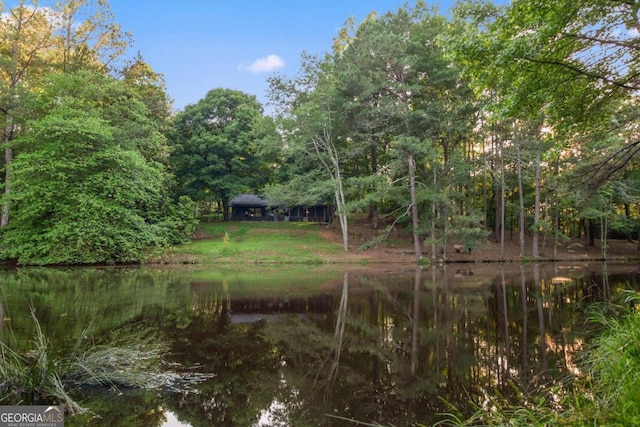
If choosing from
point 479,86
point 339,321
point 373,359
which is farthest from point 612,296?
point 373,359

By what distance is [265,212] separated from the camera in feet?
144

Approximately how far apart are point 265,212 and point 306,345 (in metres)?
37.9

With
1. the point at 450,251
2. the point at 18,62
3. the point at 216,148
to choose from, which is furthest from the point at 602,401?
the point at 216,148

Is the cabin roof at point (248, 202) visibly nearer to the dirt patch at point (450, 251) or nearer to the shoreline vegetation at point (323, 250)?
the shoreline vegetation at point (323, 250)

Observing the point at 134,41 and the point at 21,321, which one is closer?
the point at 21,321

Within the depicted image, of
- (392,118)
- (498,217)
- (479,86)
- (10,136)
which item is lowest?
(498,217)

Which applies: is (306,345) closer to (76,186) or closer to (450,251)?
(76,186)

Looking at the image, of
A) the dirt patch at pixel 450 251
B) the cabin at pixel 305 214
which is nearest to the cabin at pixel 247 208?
the cabin at pixel 305 214

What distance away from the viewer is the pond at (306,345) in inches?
164

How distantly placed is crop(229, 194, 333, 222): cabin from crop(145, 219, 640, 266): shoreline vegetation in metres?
6.23

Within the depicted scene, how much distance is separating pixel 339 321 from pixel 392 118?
20324 mm

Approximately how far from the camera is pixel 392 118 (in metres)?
26.1

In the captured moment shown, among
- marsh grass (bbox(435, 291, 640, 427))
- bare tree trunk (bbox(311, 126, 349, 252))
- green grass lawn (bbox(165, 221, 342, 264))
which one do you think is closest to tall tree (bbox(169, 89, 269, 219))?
green grass lawn (bbox(165, 221, 342, 264))

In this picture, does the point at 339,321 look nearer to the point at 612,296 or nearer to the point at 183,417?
the point at 183,417
